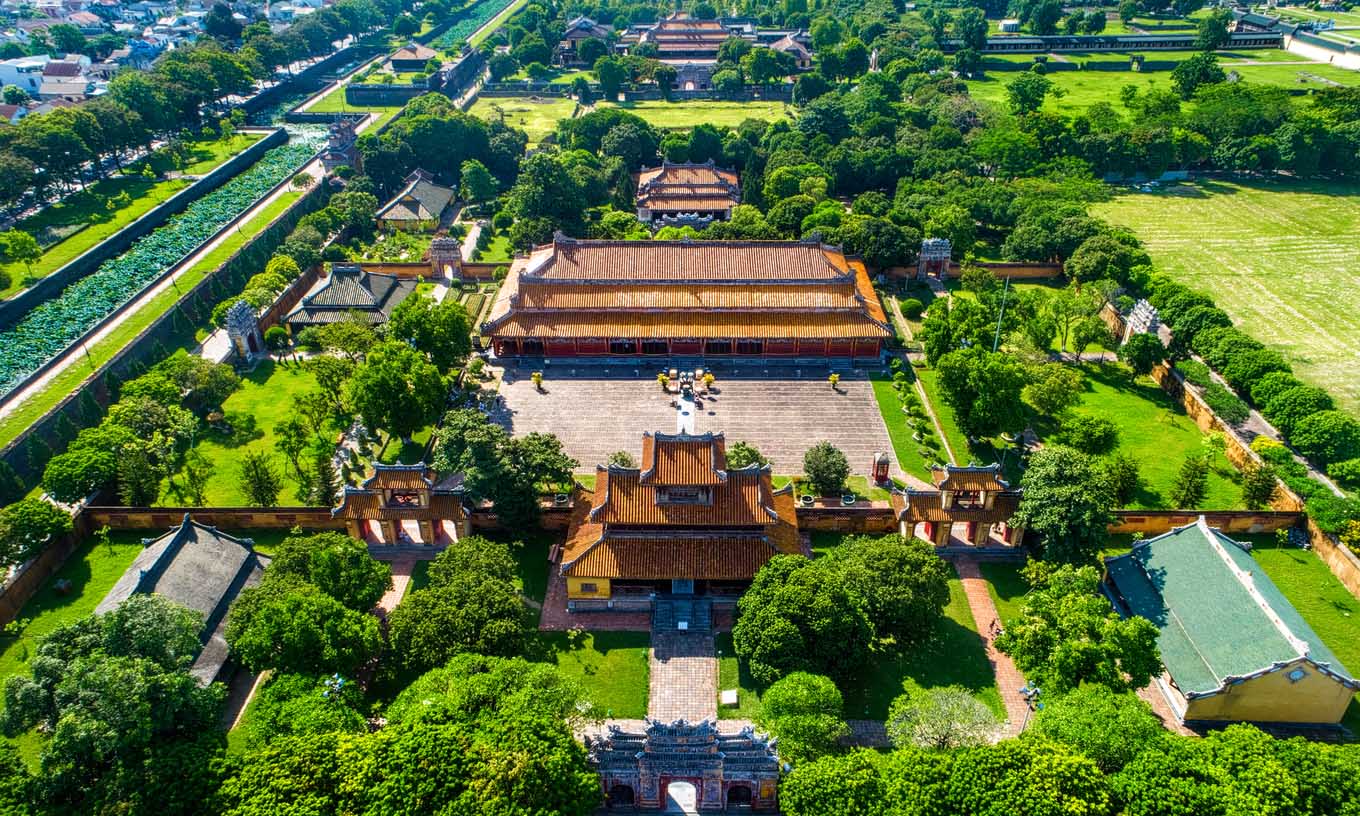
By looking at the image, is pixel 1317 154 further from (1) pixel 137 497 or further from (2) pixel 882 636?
(1) pixel 137 497

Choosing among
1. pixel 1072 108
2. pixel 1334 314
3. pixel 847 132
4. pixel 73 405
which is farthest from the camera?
pixel 1072 108

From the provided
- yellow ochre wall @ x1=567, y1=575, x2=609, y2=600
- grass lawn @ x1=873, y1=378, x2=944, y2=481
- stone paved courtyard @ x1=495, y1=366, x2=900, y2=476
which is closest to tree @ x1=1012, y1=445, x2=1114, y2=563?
grass lawn @ x1=873, y1=378, x2=944, y2=481

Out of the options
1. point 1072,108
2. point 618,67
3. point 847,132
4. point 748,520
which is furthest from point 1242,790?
point 618,67

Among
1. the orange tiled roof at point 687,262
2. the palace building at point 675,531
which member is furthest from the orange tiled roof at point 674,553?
the orange tiled roof at point 687,262

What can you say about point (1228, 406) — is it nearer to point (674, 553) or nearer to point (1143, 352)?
point (1143, 352)

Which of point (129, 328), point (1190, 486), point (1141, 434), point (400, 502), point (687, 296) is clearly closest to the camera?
point (400, 502)

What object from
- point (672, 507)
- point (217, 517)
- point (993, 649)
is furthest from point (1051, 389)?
point (217, 517)

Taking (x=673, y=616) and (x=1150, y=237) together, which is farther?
(x=1150, y=237)
